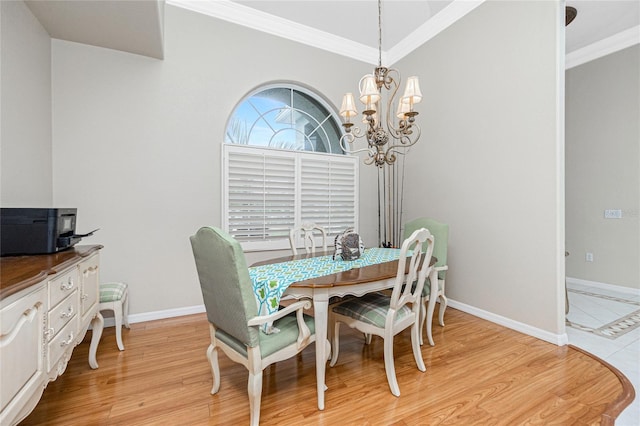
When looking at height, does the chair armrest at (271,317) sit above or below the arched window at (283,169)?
below

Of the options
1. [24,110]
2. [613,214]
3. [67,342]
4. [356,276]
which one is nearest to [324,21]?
[24,110]

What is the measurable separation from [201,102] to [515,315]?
388cm

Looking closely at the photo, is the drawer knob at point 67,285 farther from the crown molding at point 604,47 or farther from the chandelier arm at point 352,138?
the crown molding at point 604,47

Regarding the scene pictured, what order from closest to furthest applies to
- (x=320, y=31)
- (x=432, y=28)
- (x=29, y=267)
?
(x=29, y=267) → (x=432, y=28) → (x=320, y=31)

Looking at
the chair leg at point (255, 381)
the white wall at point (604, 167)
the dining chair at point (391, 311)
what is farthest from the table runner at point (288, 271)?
the white wall at point (604, 167)

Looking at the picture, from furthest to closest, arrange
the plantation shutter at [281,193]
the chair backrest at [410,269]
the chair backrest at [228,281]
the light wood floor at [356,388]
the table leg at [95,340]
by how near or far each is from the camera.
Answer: the plantation shutter at [281,193] < the table leg at [95,340] < the chair backrest at [410,269] < the light wood floor at [356,388] < the chair backrest at [228,281]

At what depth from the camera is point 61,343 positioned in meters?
1.48

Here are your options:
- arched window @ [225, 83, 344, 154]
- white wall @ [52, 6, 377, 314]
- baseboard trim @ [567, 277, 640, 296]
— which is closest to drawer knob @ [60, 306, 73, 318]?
white wall @ [52, 6, 377, 314]

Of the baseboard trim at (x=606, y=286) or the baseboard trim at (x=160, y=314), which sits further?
the baseboard trim at (x=606, y=286)

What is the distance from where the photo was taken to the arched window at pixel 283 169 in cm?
342

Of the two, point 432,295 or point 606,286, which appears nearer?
point 432,295

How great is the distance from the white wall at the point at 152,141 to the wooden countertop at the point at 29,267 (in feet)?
3.71

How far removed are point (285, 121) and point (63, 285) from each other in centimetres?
293

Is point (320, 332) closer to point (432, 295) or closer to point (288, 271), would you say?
point (288, 271)
